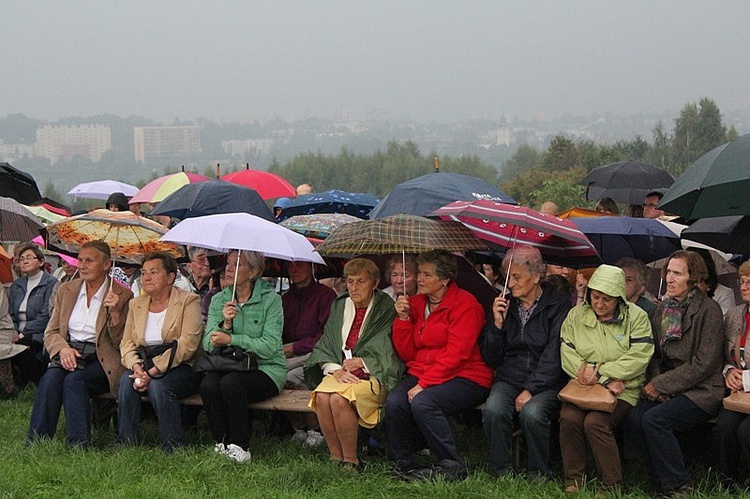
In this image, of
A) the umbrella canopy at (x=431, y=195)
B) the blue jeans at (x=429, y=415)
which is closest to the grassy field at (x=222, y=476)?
the blue jeans at (x=429, y=415)

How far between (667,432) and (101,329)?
4116 millimetres

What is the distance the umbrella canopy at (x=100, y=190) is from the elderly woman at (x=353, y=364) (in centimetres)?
1000

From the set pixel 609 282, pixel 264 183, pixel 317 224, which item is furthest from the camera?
pixel 264 183

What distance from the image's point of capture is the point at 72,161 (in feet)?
505

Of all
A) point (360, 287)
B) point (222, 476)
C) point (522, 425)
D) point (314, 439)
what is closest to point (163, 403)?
point (222, 476)

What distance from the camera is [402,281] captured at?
6836mm

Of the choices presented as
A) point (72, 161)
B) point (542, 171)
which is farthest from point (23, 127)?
point (542, 171)

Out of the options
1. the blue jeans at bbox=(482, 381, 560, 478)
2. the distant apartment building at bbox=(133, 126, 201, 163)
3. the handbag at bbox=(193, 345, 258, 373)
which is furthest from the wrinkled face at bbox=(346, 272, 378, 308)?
the distant apartment building at bbox=(133, 126, 201, 163)

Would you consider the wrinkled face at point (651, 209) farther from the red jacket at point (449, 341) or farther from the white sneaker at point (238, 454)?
the white sneaker at point (238, 454)

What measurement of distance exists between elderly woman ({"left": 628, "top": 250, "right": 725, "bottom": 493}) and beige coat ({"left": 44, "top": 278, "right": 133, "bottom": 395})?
3758 mm

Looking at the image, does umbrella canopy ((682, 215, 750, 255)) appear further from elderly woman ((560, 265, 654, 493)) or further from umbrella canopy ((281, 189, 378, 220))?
umbrella canopy ((281, 189, 378, 220))

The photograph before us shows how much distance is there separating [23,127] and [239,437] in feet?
535

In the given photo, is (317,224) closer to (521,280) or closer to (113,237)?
(113,237)

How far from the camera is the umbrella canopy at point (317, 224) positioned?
8.26 metres
